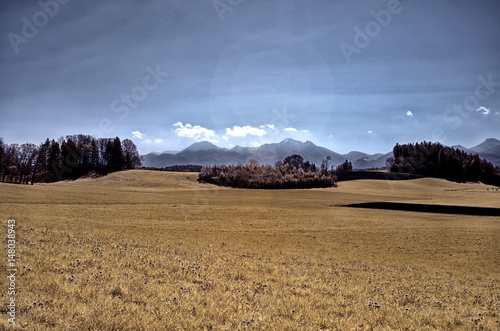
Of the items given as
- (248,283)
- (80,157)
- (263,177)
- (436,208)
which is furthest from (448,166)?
(80,157)

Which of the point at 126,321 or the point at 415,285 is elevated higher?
the point at 126,321

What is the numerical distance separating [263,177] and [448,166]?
10898 centimetres

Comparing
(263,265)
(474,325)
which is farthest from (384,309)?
(263,265)

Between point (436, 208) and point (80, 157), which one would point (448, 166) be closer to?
point (436, 208)

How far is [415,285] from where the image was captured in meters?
11.5

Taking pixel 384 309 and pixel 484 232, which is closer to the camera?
pixel 384 309

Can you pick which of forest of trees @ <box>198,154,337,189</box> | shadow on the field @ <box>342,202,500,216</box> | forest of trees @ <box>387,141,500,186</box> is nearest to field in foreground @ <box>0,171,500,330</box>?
shadow on the field @ <box>342,202,500,216</box>

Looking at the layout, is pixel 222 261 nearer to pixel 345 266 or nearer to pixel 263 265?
pixel 263 265

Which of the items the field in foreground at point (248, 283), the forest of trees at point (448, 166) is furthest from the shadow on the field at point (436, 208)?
the forest of trees at point (448, 166)

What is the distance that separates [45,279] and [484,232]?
113ft

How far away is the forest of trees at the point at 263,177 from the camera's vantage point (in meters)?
95.8

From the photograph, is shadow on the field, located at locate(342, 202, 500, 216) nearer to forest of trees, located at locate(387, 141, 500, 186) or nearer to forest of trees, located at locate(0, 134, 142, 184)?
forest of trees, located at locate(0, 134, 142, 184)

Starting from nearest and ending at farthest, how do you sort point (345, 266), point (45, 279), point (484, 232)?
1. point (45, 279)
2. point (345, 266)
3. point (484, 232)

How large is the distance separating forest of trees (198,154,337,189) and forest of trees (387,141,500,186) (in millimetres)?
73500
